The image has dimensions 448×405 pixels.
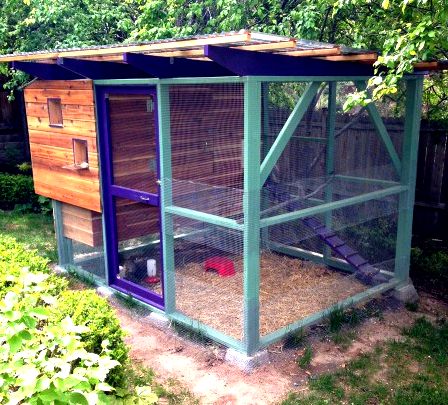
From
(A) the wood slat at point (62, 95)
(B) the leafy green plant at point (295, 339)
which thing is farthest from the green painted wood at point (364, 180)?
(A) the wood slat at point (62, 95)

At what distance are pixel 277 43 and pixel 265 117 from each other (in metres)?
1.52

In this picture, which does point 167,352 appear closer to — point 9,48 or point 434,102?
point 434,102

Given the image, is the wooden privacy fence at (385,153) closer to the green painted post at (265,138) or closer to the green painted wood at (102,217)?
the green painted post at (265,138)

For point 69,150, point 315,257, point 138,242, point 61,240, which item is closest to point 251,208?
point 138,242

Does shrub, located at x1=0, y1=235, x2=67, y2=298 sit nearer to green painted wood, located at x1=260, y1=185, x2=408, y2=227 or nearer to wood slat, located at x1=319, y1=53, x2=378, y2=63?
green painted wood, located at x1=260, y1=185, x2=408, y2=227

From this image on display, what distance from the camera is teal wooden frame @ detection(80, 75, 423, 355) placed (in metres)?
3.75

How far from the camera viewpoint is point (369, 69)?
4.73 metres

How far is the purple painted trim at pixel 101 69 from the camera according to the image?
4562mm

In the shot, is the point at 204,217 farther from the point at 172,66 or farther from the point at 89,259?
the point at 89,259

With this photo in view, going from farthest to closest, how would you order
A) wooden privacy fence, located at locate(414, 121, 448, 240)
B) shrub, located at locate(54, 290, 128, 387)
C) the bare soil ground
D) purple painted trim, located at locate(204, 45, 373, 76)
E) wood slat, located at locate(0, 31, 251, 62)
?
wooden privacy fence, located at locate(414, 121, 448, 240) → the bare soil ground → purple painted trim, located at locate(204, 45, 373, 76) → wood slat, located at locate(0, 31, 251, 62) → shrub, located at locate(54, 290, 128, 387)

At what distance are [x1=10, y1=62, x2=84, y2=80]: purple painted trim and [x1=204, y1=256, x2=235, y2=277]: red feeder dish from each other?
2.34 metres

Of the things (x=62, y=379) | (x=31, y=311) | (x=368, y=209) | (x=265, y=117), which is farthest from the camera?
(x=368, y=209)

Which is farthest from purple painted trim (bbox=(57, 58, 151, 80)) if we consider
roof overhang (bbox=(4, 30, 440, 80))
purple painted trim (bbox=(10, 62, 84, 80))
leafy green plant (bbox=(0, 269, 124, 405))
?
leafy green plant (bbox=(0, 269, 124, 405))

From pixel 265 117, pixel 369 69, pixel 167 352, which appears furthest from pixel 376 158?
pixel 167 352
